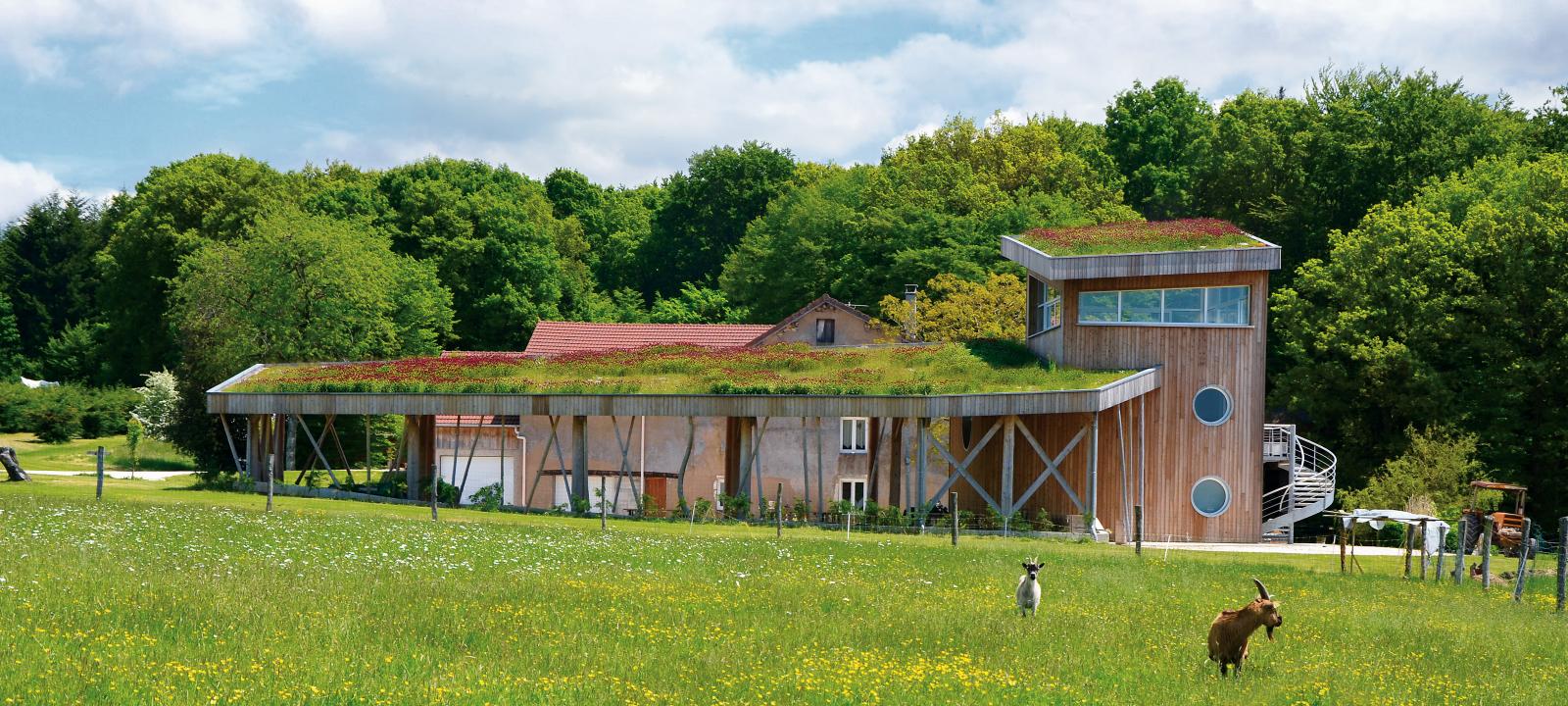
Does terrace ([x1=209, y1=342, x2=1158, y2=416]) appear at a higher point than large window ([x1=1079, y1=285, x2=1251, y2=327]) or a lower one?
lower

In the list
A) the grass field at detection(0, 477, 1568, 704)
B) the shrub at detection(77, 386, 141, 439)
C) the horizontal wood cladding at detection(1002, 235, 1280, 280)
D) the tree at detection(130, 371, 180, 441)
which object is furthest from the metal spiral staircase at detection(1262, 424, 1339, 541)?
the shrub at detection(77, 386, 141, 439)

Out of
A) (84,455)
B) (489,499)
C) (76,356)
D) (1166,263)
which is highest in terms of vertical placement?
(1166,263)

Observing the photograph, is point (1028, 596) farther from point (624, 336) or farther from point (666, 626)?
point (624, 336)

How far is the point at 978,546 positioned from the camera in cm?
3212

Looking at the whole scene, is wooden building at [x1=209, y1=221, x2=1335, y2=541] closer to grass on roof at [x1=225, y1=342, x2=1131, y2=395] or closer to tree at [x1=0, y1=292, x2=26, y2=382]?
grass on roof at [x1=225, y1=342, x2=1131, y2=395]

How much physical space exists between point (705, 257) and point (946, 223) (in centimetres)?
3453

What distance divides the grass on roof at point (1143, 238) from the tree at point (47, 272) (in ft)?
247

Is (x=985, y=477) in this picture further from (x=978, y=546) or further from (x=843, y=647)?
(x=843, y=647)

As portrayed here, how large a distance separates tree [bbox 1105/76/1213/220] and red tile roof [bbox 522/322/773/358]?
95.0 ft

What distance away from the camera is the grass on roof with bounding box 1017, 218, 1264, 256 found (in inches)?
1649

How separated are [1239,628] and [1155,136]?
73.2m

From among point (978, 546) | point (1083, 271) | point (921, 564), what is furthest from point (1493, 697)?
point (1083, 271)

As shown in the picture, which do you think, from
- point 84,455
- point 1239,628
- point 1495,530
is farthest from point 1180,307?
point 84,455

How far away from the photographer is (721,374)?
41.9 meters
